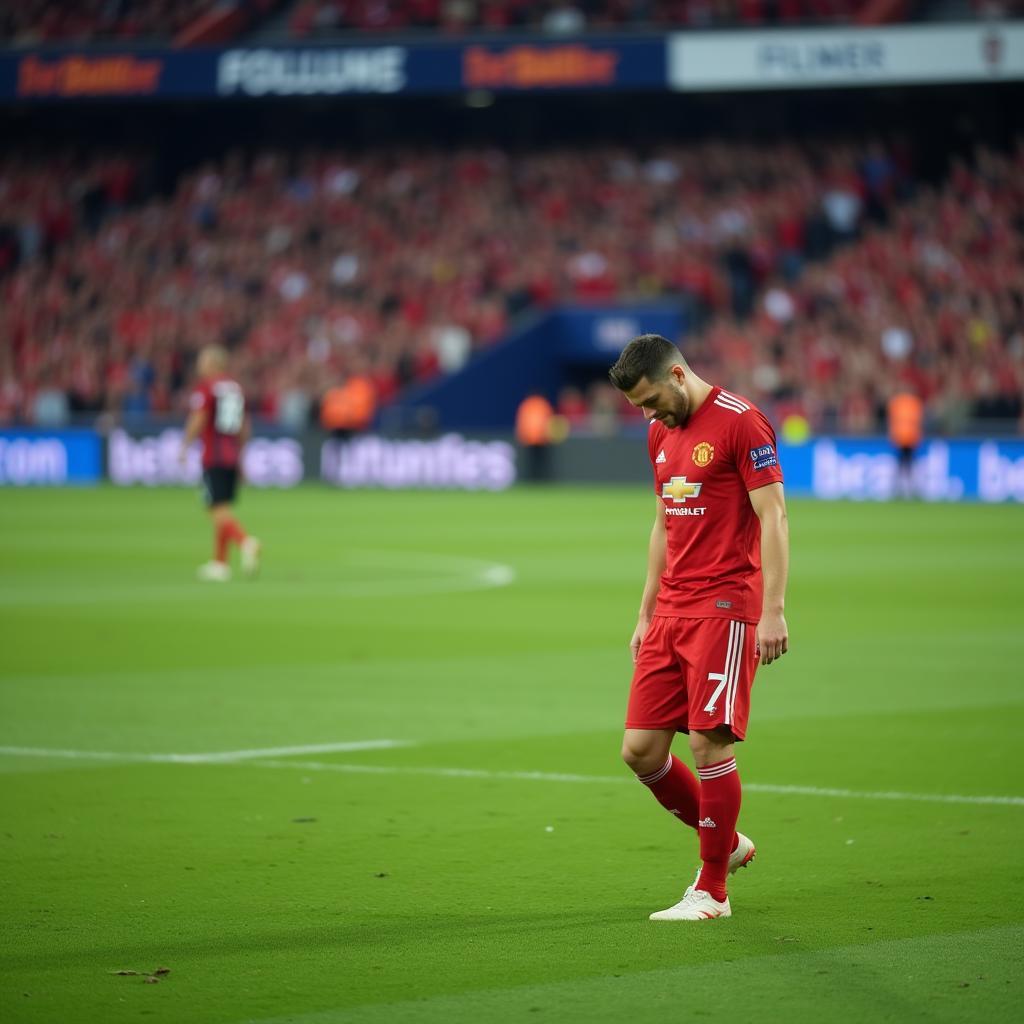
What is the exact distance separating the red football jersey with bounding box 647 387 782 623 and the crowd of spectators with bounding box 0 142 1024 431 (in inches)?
1319

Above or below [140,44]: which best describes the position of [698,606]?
below

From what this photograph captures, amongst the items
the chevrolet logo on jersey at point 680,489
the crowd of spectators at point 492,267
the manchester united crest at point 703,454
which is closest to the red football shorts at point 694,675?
the chevrolet logo on jersey at point 680,489

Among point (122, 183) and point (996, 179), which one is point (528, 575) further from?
point (122, 183)

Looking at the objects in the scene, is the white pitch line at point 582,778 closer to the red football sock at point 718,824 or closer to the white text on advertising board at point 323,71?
the red football sock at point 718,824

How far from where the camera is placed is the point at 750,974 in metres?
6.03

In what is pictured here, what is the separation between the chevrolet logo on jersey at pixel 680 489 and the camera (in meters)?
6.87

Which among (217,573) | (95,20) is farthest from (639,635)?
(95,20)

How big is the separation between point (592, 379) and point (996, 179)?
1083cm

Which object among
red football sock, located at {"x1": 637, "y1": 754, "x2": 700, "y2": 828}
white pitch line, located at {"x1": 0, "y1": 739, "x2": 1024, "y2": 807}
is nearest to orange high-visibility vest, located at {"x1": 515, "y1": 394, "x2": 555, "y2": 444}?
white pitch line, located at {"x1": 0, "y1": 739, "x2": 1024, "y2": 807}

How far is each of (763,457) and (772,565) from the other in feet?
1.22

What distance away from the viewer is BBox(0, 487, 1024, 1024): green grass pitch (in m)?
5.93

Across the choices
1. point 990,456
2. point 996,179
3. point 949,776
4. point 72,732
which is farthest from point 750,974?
point 996,179

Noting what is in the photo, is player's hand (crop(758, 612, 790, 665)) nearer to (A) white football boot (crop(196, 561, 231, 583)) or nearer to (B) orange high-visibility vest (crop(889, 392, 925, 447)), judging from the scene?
(A) white football boot (crop(196, 561, 231, 583))

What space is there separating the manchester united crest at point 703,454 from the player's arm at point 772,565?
190mm
